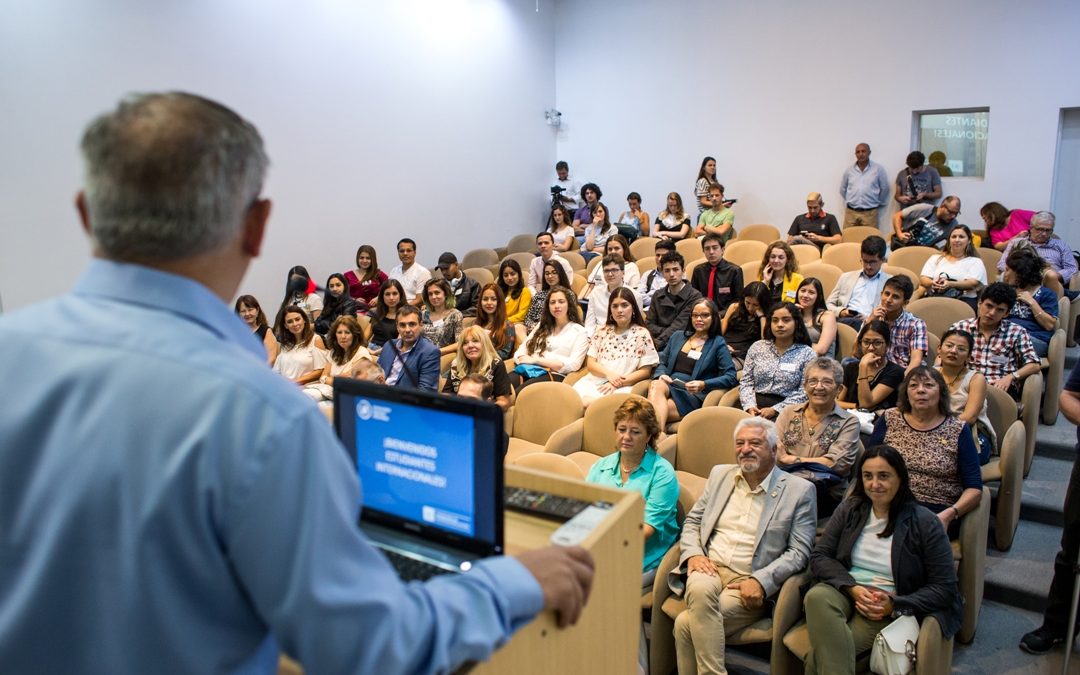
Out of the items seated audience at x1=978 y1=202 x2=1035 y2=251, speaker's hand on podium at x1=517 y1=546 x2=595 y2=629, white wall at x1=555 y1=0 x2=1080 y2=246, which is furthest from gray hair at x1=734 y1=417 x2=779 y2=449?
white wall at x1=555 y1=0 x2=1080 y2=246

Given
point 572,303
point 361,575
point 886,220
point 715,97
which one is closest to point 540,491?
point 361,575

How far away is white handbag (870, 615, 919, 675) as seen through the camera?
2.76 metres

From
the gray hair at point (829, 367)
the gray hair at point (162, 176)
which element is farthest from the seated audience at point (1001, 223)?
the gray hair at point (162, 176)

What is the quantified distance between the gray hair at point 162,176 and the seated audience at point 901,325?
4.50 meters

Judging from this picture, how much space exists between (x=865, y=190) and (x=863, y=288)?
11.0 ft

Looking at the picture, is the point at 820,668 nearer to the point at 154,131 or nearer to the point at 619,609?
the point at 619,609

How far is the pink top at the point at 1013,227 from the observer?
738cm

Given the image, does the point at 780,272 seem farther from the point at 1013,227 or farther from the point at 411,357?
the point at 1013,227

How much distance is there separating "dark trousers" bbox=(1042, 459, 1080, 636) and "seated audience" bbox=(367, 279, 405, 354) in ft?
15.5

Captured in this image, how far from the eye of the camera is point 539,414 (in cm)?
471

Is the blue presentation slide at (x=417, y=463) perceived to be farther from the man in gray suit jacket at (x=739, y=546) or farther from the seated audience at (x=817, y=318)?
the seated audience at (x=817, y=318)

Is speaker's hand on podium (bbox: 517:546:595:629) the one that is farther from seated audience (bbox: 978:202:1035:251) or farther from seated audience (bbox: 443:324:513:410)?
seated audience (bbox: 978:202:1035:251)

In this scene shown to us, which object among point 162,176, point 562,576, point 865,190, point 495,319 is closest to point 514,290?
point 495,319

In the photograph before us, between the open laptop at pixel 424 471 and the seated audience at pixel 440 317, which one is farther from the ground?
the open laptop at pixel 424 471
